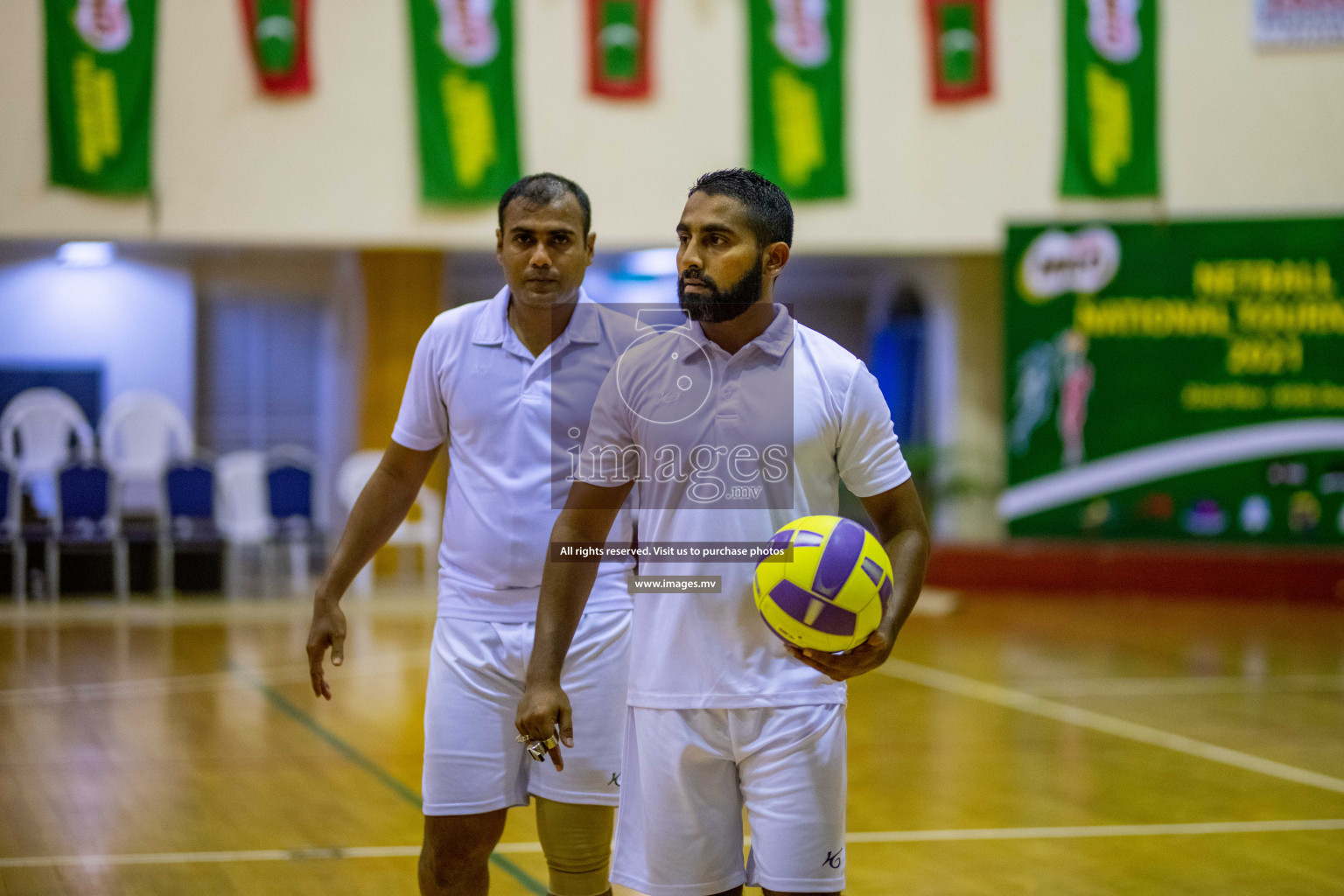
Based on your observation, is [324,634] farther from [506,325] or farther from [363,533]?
[506,325]

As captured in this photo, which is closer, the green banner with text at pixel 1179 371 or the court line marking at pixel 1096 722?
the court line marking at pixel 1096 722

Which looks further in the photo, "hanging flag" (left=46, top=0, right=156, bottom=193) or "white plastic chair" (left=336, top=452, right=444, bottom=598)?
"white plastic chair" (left=336, top=452, right=444, bottom=598)

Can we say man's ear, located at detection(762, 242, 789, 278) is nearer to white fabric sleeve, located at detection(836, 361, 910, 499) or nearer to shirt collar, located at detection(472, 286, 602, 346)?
white fabric sleeve, located at detection(836, 361, 910, 499)

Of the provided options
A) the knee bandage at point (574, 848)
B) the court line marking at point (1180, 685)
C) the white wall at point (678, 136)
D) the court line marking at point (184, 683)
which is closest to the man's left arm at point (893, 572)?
the knee bandage at point (574, 848)

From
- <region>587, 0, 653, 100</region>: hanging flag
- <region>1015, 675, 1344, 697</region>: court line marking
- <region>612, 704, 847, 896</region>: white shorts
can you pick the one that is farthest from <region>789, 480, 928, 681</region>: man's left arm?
<region>587, 0, 653, 100</region>: hanging flag

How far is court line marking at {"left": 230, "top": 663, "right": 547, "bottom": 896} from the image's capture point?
489 centimetres

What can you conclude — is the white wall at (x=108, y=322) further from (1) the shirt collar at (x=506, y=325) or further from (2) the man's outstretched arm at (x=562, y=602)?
(2) the man's outstretched arm at (x=562, y=602)

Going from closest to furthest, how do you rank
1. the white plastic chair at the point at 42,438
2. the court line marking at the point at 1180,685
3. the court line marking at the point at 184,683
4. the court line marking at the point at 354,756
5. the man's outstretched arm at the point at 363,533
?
the man's outstretched arm at the point at 363,533
the court line marking at the point at 354,756
the court line marking at the point at 184,683
the court line marking at the point at 1180,685
the white plastic chair at the point at 42,438

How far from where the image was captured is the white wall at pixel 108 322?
16.3 m

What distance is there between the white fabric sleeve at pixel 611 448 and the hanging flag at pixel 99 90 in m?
12.0

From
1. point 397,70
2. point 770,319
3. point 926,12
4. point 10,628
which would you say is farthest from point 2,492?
point 770,319

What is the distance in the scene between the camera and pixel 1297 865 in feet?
16.7

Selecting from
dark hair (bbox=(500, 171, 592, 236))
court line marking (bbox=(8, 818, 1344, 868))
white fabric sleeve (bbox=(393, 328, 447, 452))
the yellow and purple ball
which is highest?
dark hair (bbox=(500, 171, 592, 236))

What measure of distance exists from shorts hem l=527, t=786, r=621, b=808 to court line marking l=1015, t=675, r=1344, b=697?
6.06 m
